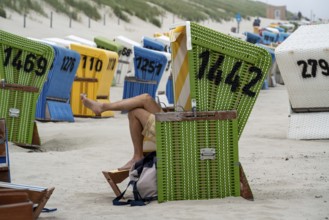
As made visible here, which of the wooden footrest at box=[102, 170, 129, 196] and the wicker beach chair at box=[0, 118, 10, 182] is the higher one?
the wicker beach chair at box=[0, 118, 10, 182]

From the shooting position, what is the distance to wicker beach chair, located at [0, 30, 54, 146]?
37.7 ft

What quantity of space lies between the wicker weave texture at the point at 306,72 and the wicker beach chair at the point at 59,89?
461 centimetres

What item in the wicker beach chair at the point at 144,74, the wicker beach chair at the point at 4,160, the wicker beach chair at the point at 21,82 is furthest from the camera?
the wicker beach chair at the point at 144,74

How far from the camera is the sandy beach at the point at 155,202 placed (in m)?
6.65

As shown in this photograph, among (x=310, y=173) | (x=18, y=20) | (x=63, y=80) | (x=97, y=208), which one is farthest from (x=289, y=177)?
(x=18, y=20)

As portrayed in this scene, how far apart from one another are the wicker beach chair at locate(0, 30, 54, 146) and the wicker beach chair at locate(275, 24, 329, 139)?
3.06 meters

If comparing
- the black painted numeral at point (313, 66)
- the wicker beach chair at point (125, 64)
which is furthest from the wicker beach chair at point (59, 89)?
the wicker beach chair at point (125, 64)

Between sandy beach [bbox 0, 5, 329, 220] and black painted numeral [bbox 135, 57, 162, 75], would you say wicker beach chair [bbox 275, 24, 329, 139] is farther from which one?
black painted numeral [bbox 135, 57, 162, 75]

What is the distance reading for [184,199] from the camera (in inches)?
285

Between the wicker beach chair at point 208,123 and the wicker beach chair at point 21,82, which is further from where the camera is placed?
the wicker beach chair at point 21,82

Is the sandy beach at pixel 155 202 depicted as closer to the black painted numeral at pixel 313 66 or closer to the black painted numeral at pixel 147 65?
the black painted numeral at pixel 313 66

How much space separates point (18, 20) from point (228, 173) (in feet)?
119

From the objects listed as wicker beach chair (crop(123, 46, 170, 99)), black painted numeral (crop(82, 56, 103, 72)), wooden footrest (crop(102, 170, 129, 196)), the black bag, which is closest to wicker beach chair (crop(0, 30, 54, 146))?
wooden footrest (crop(102, 170, 129, 196))

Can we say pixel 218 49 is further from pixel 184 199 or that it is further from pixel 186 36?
pixel 184 199
